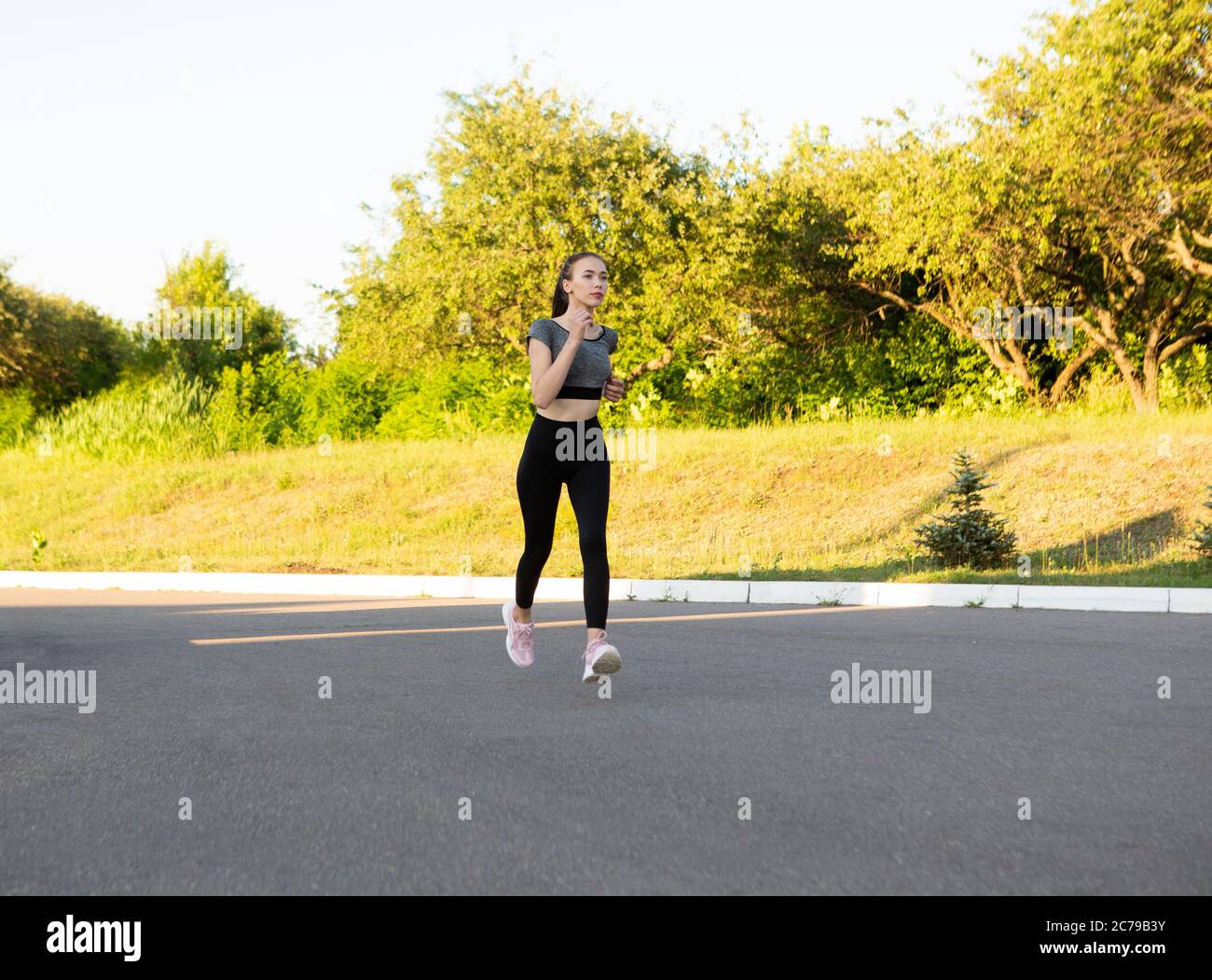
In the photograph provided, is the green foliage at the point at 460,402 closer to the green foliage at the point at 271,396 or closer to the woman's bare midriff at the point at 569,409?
the green foliage at the point at 271,396

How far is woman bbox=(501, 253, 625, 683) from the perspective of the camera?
6.32 m

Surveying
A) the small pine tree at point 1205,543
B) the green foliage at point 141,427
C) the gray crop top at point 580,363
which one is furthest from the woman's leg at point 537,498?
the green foliage at point 141,427

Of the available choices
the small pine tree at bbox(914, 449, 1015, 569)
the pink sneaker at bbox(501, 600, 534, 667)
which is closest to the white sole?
the pink sneaker at bbox(501, 600, 534, 667)

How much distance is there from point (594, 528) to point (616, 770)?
1.86 metres

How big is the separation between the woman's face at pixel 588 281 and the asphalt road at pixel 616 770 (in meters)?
1.98

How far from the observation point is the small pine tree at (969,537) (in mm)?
13617

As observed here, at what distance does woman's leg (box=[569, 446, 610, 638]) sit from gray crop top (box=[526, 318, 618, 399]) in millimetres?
358

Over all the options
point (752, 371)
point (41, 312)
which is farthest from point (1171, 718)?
point (41, 312)

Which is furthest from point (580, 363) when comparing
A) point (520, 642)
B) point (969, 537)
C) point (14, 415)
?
point (14, 415)

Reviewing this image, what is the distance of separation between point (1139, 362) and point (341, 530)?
689 inches

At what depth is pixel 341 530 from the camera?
20750 mm

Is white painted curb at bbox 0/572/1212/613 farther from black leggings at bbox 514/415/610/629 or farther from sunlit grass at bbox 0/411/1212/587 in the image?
black leggings at bbox 514/415/610/629

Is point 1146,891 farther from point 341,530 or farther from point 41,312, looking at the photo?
point 41,312

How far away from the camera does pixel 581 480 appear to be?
21.4 ft
